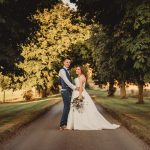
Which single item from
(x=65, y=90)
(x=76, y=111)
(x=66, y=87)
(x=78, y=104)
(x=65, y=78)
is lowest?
(x=76, y=111)

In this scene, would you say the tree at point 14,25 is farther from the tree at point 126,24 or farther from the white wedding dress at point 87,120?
the white wedding dress at point 87,120

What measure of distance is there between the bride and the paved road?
839 millimetres

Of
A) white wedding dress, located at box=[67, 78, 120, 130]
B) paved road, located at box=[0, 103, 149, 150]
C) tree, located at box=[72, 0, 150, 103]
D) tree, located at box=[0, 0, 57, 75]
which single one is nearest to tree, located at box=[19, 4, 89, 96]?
tree, located at box=[0, 0, 57, 75]

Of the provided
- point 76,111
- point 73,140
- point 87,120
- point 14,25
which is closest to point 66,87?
point 76,111

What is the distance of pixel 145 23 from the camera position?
17.8m

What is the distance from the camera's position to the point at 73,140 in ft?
42.4

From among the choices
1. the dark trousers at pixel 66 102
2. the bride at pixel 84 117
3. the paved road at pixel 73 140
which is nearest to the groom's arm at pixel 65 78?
the dark trousers at pixel 66 102

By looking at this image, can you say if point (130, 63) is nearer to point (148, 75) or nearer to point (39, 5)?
point (148, 75)

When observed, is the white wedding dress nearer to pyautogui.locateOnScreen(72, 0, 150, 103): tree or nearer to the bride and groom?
the bride and groom

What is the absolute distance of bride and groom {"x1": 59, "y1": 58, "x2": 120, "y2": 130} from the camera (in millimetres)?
16469

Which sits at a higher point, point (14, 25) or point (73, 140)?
point (14, 25)

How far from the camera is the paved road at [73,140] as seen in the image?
1145 cm

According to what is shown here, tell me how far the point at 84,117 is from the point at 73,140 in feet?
13.0

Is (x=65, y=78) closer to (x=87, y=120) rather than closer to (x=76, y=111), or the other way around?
(x=76, y=111)
